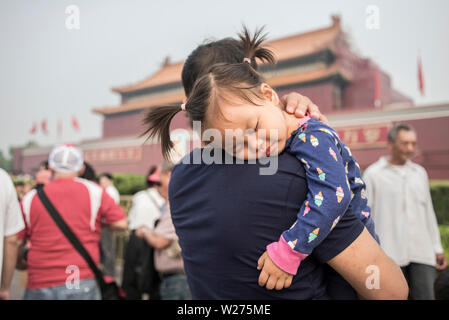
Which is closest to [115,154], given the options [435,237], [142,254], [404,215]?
[142,254]

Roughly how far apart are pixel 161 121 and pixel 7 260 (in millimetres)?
1342

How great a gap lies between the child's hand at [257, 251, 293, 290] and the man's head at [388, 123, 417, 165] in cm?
263

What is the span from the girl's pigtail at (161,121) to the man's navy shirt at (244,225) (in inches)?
6.5

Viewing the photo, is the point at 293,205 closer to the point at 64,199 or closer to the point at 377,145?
the point at 64,199

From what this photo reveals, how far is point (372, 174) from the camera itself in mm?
3117

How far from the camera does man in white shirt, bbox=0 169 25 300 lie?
1795 mm

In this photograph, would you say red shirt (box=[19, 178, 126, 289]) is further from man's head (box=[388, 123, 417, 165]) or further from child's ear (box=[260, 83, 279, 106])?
man's head (box=[388, 123, 417, 165])

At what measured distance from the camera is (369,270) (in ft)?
2.95

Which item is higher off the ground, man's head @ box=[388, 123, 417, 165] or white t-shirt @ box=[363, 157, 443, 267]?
man's head @ box=[388, 123, 417, 165]

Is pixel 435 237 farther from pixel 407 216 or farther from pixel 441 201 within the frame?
pixel 441 201

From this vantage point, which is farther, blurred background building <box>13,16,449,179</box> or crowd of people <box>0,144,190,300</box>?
blurred background building <box>13,16,449,179</box>

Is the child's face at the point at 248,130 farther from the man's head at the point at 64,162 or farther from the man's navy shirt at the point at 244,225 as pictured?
the man's head at the point at 64,162

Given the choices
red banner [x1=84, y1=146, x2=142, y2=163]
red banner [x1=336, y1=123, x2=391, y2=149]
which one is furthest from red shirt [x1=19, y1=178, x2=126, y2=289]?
red banner [x1=84, y1=146, x2=142, y2=163]

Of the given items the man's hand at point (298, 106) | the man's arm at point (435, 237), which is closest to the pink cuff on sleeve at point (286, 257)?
the man's hand at point (298, 106)
